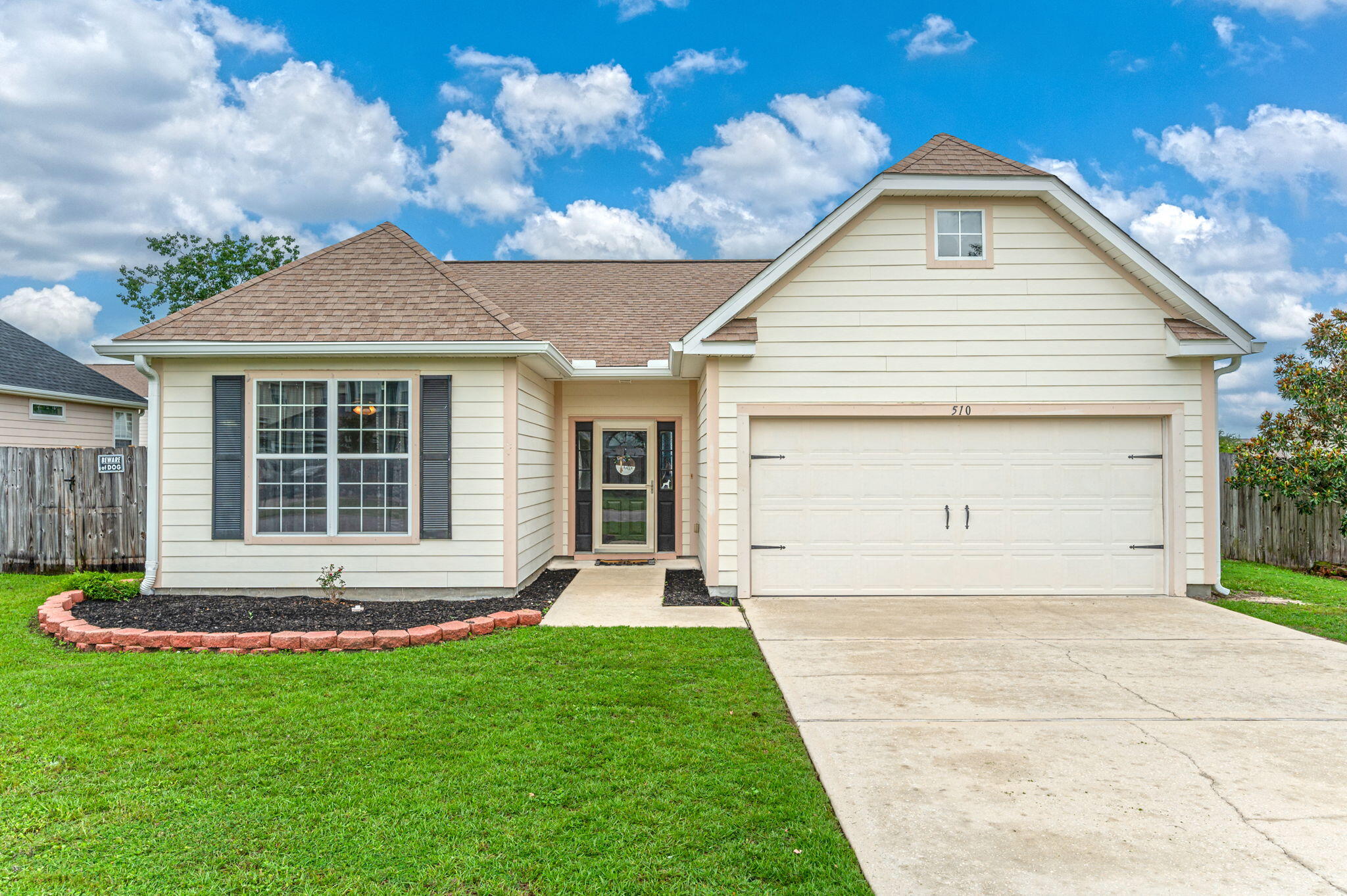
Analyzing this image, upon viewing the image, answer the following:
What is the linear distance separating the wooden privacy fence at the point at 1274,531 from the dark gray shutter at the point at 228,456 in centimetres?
1351

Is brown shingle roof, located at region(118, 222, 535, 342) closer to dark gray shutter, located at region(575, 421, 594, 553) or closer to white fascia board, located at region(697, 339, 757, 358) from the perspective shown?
white fascia board, located at region(697, 339, 757, 358)

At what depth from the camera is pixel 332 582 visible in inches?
283

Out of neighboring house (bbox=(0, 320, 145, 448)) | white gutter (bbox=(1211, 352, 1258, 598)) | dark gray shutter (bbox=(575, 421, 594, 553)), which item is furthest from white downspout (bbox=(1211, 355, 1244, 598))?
neighboring house (bbox=(0, 320, 145, 448))

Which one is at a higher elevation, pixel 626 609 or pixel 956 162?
pixel 956 162

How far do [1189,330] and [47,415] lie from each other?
20445mm

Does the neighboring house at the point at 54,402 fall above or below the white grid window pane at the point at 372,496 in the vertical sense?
above

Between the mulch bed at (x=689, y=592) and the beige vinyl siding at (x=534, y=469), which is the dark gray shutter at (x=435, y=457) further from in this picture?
the mulch bed at (x=689, y=592)

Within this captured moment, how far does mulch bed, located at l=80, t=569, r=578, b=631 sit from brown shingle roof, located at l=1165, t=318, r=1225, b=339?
7.52 metres

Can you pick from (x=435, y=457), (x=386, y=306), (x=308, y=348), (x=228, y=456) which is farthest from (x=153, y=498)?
(x=386, y=306)

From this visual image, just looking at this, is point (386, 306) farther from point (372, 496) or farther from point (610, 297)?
point (610, 297)

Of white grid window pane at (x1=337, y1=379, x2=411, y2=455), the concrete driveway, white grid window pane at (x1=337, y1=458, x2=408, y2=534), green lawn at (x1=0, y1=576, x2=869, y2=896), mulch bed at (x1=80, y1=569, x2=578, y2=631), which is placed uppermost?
white grid window pane at (x1=337, y1=379, x2=411, y2=455)

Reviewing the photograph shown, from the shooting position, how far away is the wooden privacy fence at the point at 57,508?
9.80 metres

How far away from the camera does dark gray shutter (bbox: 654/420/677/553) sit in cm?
1066

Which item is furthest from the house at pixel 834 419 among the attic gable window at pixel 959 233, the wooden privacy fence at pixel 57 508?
the wooden privacy fence at pixel 57 508
